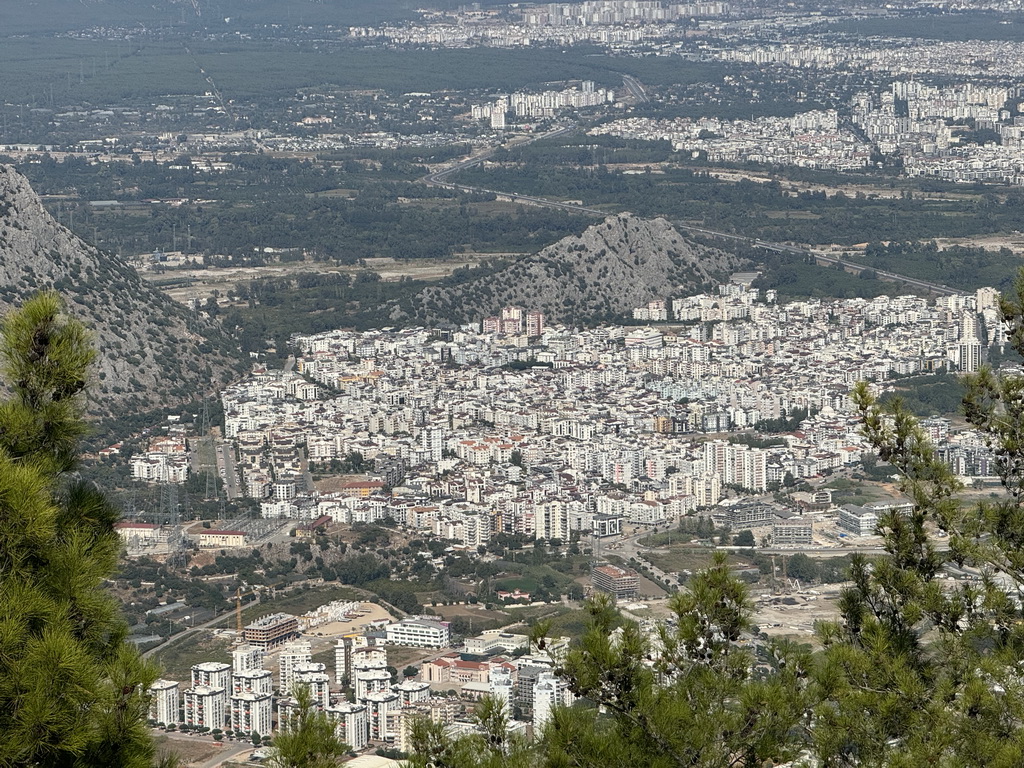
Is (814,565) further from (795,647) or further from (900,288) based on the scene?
(900,288)

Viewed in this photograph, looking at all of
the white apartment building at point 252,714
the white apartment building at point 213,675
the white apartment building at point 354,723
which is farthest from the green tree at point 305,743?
the white apartment building at point 213,675

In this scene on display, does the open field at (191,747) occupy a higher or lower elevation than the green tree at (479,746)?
lower

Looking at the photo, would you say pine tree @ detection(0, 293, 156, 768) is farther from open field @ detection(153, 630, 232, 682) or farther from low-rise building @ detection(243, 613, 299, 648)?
low-rise building @ detection(243, 613, 299, 648)

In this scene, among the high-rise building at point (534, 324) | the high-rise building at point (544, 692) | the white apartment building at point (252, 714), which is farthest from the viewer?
the high-rise building at point (534, 324)

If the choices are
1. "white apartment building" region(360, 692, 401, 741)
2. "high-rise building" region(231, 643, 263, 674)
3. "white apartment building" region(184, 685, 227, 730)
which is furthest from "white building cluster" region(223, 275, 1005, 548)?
"white apartment building" region(360, 692, 401, 741)

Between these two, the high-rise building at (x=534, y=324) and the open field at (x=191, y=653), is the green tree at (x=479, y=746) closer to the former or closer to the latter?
the open field at (x=191, y=653)
